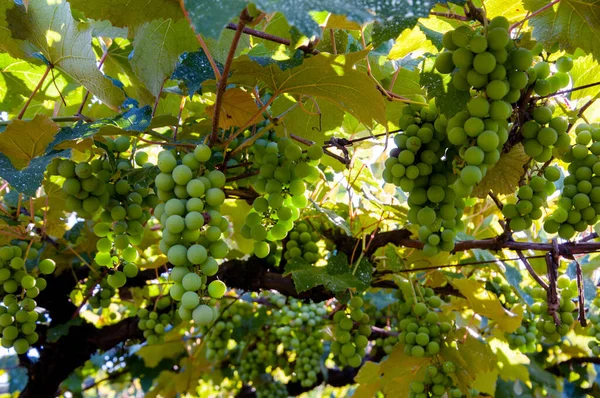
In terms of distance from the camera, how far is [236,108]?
1.31 meters

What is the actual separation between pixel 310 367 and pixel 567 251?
1.66 metres

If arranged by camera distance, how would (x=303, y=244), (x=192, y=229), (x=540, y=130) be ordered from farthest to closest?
1. (x=303, y=244)
2. (x=540, y=130)
3. (x=192, y=229)

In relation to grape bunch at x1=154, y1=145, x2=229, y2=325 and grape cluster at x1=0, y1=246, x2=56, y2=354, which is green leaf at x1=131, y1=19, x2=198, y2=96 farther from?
grape cluster at x1=0, y1=246, x2=56, y2=354

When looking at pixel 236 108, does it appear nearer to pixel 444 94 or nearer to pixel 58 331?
pixel 444 94

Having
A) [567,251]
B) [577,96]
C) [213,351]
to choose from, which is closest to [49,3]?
[577,96]

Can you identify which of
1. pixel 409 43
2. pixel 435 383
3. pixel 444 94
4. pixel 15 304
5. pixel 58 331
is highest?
pixel 409 43

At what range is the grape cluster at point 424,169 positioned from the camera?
1073mm

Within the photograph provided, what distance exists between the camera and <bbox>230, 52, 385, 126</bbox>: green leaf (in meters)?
1.02

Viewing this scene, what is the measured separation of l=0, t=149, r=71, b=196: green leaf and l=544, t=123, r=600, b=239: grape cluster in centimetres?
112

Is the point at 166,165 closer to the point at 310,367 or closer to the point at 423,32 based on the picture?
the point at 423,32

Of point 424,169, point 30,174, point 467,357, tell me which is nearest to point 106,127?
point 30,174

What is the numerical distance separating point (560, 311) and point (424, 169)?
3.53 feet

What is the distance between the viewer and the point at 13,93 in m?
1.69

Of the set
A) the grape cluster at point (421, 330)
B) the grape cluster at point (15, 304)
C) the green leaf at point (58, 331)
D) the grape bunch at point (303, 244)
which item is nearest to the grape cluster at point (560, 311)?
the grape cluster at point (421, 330)
